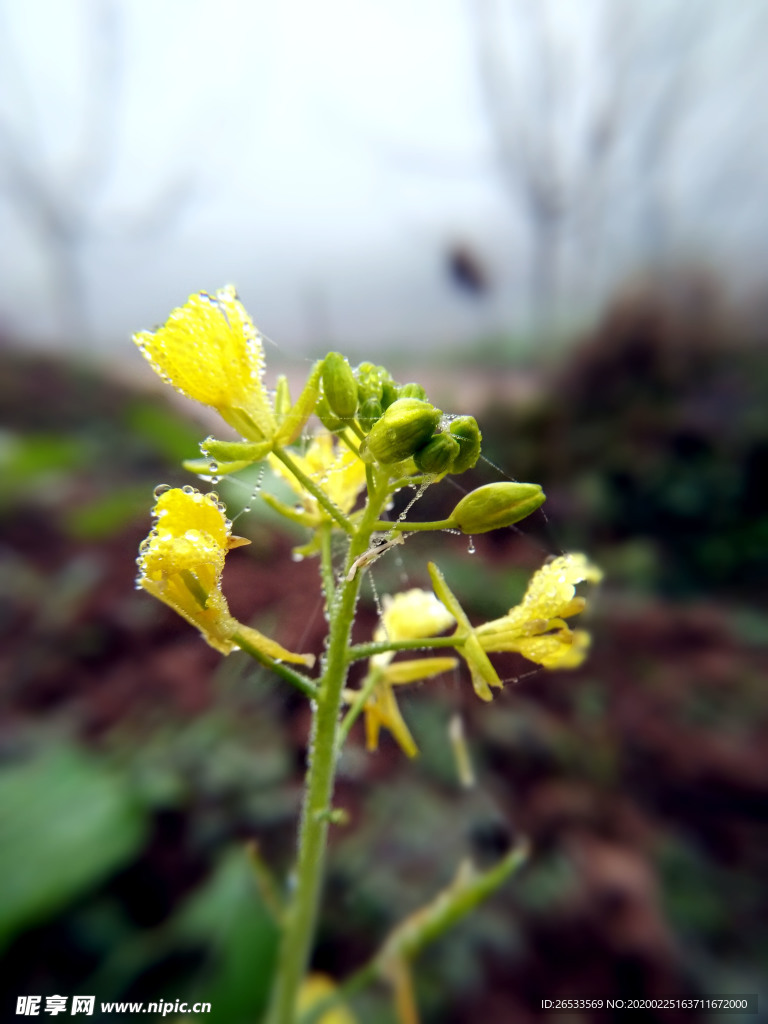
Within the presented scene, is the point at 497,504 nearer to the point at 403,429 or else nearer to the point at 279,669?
the point at 403,429

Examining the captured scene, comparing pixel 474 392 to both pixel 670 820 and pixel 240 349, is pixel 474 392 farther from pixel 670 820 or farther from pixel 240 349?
pixel 240 349

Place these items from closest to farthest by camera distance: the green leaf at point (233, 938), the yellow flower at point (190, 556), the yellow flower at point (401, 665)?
the yellow flower at point (190, 556) < the yellow flower at point (401, 665) < the green leaf at point (233, 938)

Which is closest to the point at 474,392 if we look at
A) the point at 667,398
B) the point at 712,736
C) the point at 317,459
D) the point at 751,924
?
the point at 667,398

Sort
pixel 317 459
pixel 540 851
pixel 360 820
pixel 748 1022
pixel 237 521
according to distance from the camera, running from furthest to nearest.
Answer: pixel 540 851 → pixel 360 820 → pixel 748 1022 → pixel 317 459 → pixel 237 521

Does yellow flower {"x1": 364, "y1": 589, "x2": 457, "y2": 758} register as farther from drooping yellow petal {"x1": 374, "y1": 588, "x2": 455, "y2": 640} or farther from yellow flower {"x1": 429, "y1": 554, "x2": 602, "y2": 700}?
yellow flower {"x1": 429, "y1": 554, "x2": 602, "y2": 700}

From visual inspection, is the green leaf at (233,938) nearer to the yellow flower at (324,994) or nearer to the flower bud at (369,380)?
the yellow flower at (324,994)

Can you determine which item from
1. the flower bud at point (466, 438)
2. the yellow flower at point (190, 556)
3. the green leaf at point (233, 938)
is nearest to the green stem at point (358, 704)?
the yellow flower at point (190, 556)

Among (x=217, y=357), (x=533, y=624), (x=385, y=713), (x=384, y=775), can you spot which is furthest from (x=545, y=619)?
(x=384, y=775)
